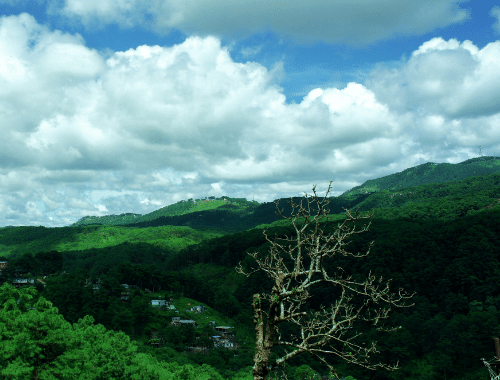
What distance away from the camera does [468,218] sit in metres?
142

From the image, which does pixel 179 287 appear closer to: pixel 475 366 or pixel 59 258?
pixel 59 258

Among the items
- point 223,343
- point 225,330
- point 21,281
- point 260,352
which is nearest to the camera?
point 260,352

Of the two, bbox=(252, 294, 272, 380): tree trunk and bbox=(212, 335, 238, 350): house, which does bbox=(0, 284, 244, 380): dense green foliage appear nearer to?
bbox=(252, 294, 272, 380): tree trunk

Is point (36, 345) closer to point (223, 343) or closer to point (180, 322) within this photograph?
point (223, 343)

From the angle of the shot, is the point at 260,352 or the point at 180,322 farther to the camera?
the point at 180,322

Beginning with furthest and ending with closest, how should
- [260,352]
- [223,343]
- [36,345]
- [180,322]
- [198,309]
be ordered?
[198,309]
[180,322]
[223,343]
[36,345]
[260,352]

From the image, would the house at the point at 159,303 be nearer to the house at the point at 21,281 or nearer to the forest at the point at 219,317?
the forest at the point at 219,317

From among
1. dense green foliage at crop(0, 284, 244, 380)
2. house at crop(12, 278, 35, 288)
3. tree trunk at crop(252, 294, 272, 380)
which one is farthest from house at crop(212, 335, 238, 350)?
house at crop(12, 278, 35, 288)

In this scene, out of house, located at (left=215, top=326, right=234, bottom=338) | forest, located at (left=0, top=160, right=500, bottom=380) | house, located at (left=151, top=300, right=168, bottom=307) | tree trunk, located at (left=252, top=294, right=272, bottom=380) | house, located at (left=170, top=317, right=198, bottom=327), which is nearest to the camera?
tree trunk, located at (left=252, top=294, right=272, bottom=380)

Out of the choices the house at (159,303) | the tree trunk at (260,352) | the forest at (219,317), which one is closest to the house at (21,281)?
the forest at (219,317)

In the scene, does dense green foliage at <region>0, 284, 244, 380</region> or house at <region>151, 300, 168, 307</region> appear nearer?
dense green foliage at <region>0, 284, 244, 380</region>

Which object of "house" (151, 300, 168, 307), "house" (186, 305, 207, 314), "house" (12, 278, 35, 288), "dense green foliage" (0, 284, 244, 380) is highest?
"dense green foliage" (0, 284, 244, 380)

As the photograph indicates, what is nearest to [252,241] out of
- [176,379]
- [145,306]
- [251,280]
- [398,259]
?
[251,280]

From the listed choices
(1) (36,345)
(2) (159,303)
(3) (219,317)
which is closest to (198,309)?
(3) (219,317)
